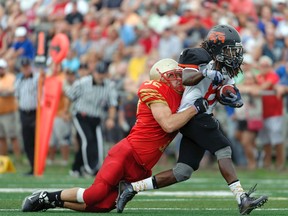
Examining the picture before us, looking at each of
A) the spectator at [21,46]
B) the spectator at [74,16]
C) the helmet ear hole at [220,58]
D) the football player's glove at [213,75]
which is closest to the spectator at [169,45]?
the spectator at [21,46]

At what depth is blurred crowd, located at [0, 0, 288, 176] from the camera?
15.6 meters

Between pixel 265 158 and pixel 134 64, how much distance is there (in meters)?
3.20

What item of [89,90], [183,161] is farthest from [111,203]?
[89,90]

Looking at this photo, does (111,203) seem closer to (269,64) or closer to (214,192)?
(214,192)

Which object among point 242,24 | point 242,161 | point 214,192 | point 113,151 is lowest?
point 242,161

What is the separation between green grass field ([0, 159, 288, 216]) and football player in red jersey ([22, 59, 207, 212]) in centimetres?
12

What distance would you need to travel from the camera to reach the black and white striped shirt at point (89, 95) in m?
14.6

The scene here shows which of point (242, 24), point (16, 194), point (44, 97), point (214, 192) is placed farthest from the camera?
point (242, 24)

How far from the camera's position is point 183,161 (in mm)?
7777

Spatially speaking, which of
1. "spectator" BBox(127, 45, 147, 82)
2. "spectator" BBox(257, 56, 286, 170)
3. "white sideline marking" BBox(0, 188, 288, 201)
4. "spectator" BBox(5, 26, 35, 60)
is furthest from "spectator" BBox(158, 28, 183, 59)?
"white sideline marking" BBox(0, 188, 288, 201)

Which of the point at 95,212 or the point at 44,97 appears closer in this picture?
the point at 95,212

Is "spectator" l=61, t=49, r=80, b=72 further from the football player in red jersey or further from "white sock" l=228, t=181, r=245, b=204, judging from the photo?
"white sock" l=228, t=181, r=245, b=204

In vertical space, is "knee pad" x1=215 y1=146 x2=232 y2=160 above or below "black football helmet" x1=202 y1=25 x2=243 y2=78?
below

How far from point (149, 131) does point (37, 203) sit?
3.53ft
